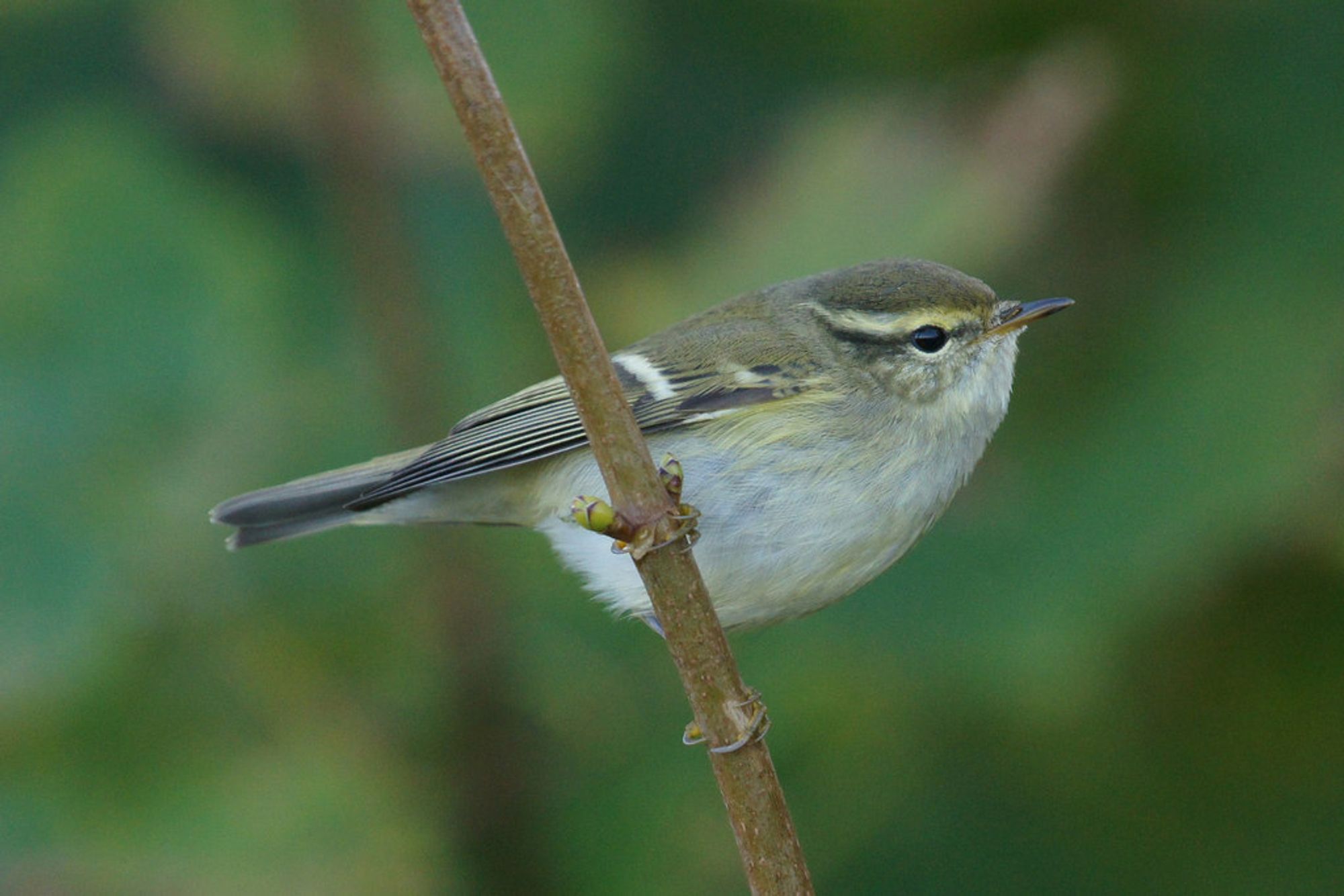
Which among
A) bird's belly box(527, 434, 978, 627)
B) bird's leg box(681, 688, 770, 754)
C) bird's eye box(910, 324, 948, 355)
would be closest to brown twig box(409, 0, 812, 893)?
bird's leg box(681, 688, 770, 754)

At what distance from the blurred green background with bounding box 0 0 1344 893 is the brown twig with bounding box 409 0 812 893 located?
1030 mm

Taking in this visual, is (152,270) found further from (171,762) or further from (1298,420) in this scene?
(1298,420)

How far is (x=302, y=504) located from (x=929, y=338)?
1.26 metres

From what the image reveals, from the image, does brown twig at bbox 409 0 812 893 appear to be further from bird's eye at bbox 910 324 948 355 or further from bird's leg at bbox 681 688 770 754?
bird's eye at bbox 910 324 948 355

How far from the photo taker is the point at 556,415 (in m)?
2.76

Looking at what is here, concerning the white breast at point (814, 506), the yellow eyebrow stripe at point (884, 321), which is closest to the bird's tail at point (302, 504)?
the white breast at point (814, 506)

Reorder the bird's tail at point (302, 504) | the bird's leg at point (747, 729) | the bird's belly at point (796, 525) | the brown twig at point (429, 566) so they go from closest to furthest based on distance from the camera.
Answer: the bird's leg at point (747, 729) → the bird's belly at point (796, 525) → the brown twig at point (429, 566) → the bird's tail at point (302, 504)

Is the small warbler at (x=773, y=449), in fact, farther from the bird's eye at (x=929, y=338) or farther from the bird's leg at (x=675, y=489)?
the bird's leg at (x=675, y=489)

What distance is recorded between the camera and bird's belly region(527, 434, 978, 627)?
2.52 meters

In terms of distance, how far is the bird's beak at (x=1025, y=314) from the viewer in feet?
8.45

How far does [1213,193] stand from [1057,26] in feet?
1.62

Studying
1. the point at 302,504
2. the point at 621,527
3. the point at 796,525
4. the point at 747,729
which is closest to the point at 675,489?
the point at 621,527

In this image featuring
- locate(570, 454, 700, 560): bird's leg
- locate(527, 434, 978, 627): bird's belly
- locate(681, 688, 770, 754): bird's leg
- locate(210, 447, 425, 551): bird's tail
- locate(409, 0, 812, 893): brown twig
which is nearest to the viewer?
locate(409, 0, 812, 893): brown twig

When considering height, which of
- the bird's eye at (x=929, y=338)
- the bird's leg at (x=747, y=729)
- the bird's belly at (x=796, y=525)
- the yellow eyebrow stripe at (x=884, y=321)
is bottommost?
the bird's leg at (x=747, y=729)
